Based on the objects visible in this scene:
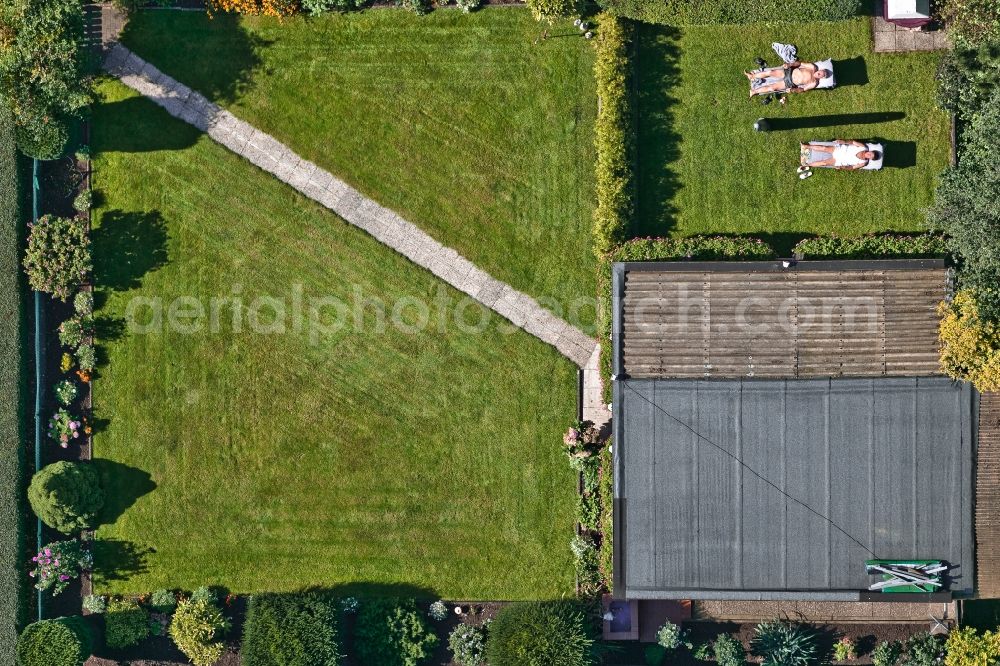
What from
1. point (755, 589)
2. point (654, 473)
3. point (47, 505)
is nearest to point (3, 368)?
point (47, 505)

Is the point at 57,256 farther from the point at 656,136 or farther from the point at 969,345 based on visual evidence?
the point at 969,345

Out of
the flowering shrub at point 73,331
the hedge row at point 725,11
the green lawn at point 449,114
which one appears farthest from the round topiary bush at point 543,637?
the hedge row at point 725,11

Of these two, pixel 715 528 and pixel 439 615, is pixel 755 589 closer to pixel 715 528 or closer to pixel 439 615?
pixel 715 528

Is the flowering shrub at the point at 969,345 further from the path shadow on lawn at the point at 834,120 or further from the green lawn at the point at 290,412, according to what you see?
the green lawn at the point at 290,412

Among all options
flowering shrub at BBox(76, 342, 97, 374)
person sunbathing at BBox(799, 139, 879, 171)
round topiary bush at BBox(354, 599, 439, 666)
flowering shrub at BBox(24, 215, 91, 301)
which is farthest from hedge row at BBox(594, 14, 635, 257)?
flowering shrub at BBox(76, 342, 97, 374)

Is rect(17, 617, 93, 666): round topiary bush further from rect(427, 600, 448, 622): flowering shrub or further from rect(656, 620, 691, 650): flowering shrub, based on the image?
rect(656, 620, 691, 650): flowering shrub

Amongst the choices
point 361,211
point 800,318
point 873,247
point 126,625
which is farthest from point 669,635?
point 126,625
